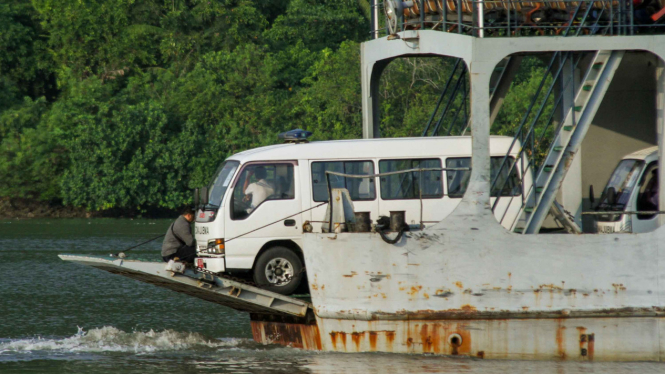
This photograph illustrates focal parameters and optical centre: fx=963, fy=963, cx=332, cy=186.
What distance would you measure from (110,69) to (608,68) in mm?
43692

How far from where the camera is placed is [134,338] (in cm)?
1402

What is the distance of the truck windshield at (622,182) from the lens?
1264cm

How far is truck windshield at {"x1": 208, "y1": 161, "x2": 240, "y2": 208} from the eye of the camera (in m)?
13.0

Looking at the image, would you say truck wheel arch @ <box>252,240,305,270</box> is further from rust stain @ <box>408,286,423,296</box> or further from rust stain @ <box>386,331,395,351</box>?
rust stain @ <box>408,286,423,296</box>

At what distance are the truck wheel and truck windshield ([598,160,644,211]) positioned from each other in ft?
13.9

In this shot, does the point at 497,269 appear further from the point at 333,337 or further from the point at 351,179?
the point at 351,179

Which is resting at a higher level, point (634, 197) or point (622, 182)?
point (622, 182)

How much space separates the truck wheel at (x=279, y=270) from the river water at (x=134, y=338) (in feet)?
2.84

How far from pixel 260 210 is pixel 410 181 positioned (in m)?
2.05

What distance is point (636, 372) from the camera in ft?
36.2

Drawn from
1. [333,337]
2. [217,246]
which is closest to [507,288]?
[333,337]

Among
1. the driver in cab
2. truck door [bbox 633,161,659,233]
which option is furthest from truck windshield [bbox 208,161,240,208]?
truck door [bbox 633,161,659,233]

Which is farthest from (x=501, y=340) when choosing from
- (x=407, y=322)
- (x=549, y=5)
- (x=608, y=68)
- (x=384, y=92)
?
(x=384, y=92)

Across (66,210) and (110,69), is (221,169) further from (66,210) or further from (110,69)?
(110,69)
